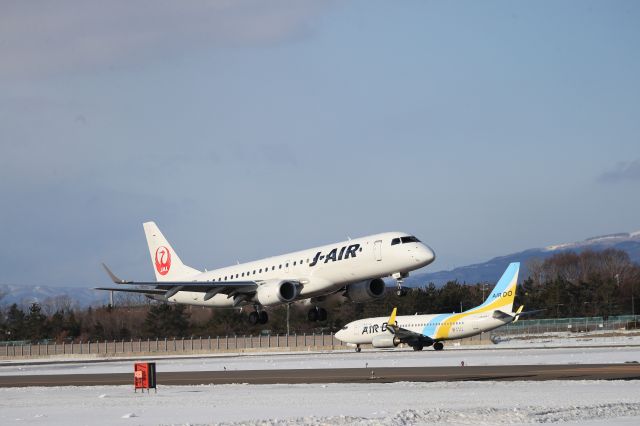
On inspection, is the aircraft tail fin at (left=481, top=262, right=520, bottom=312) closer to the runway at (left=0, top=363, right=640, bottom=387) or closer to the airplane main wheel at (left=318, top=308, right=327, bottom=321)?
the airplane main wheel at (left=318, top=308, right=327, bottom=321)

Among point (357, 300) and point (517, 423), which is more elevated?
point (357, 300)

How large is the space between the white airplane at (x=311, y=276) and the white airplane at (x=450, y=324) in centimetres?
1865

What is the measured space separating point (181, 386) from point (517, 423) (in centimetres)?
2297

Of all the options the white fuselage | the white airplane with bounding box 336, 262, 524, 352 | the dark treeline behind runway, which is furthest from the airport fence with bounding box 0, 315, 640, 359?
the white fuselage

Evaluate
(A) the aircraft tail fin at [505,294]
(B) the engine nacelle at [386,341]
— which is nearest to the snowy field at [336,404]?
(B) the engine nacelle at [386,341]

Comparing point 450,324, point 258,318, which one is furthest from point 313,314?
point 450,324

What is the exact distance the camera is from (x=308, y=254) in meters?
63.8

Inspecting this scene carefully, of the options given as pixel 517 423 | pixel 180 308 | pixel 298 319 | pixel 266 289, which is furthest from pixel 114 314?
pixel 517 423

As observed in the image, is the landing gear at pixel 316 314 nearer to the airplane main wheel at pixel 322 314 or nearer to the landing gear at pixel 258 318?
the airplane main wheel at pixel 322 314

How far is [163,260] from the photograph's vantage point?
83875 millimetres

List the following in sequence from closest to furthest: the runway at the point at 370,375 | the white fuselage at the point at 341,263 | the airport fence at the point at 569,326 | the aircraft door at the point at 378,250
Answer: the runway at the point at 370,375 → the white fuselage at the point at 341,263 → the aircraft door at the point at 378,250 → the airport fence at the point at 569,326

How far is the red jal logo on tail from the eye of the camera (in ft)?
273

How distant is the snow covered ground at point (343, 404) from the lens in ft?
92.7

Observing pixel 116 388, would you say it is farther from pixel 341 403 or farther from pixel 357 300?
pixel 357 300
